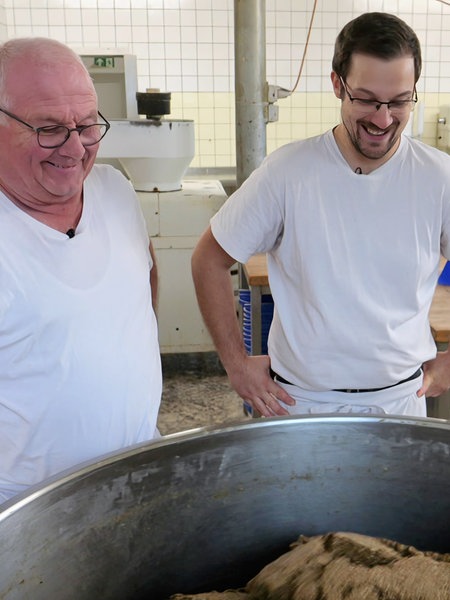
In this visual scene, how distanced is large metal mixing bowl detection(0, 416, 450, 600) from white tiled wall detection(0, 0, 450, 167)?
4624mm

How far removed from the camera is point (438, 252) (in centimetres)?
145

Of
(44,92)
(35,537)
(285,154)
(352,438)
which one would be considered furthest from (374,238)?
(35,537)

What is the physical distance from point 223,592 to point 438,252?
886mm

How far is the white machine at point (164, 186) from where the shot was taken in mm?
3334

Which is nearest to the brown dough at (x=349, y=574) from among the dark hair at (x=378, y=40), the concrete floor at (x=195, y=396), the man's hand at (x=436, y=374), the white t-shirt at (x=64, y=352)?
the white t-shirt at (x=64, y=352)

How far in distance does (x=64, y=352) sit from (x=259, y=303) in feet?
4.88

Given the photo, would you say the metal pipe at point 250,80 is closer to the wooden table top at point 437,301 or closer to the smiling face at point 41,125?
the wooden table top at point 437,301

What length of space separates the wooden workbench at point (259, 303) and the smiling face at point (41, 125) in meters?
1.12

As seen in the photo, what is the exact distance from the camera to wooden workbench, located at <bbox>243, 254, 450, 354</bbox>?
6.01 ft

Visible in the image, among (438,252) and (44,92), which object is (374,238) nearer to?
(438,252)

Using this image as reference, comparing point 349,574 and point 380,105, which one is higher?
point 380,105

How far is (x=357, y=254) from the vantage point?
139 centimetres

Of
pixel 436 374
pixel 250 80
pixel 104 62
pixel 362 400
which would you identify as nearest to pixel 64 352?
pixel 362 400

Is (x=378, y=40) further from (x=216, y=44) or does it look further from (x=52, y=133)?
(x=216, y=44)
